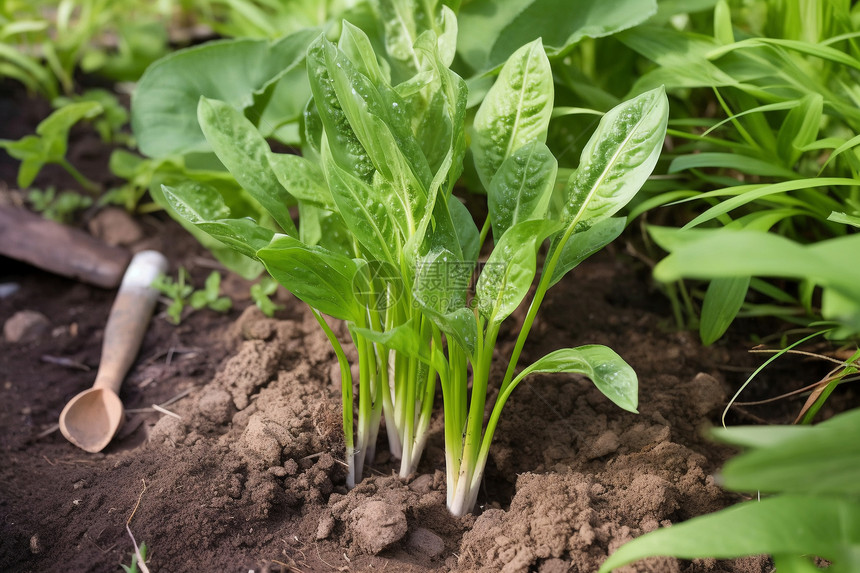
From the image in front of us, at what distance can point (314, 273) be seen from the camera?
2.88 feet

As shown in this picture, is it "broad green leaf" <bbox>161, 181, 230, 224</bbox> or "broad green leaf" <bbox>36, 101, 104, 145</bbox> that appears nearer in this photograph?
"broad green leaf" <bbox>161, 181, 230, 224</bbox>

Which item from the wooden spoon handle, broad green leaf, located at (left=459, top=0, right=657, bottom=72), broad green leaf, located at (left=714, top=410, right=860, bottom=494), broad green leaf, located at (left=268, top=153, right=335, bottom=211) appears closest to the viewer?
broad green leaf, located at (left=714, top=410, right=860, bottom=494)

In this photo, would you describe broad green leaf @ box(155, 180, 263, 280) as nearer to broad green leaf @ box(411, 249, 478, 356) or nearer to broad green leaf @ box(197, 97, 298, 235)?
broad green leaf @ box(197, 97, 298, 235)

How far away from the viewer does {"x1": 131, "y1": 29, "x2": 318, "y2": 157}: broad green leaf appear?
1303 mm

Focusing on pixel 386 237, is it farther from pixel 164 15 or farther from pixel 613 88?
pixel 164 15

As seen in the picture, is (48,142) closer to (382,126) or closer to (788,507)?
(382,126)

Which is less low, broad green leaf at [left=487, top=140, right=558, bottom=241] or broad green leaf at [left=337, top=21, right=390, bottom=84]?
broad green leaf at [left=337, top=21, right=390, bottom=84]

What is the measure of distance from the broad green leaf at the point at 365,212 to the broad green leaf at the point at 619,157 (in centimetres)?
25

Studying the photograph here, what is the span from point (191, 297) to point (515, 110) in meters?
0.86

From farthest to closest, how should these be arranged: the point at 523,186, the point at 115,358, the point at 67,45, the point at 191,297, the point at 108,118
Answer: the point at 67,45, the point at 108,118, the point at 191,297, the point at 115,358, the point at 523,186

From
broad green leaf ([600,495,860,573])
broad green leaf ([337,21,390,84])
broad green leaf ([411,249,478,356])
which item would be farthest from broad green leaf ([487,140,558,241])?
broad green leaf ([600,495,860,573])

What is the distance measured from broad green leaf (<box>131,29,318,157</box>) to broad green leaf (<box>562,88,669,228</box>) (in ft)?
2.32

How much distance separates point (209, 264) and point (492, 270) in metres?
0.94

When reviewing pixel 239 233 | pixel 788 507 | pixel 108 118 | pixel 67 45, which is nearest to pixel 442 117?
pixel 239 233
